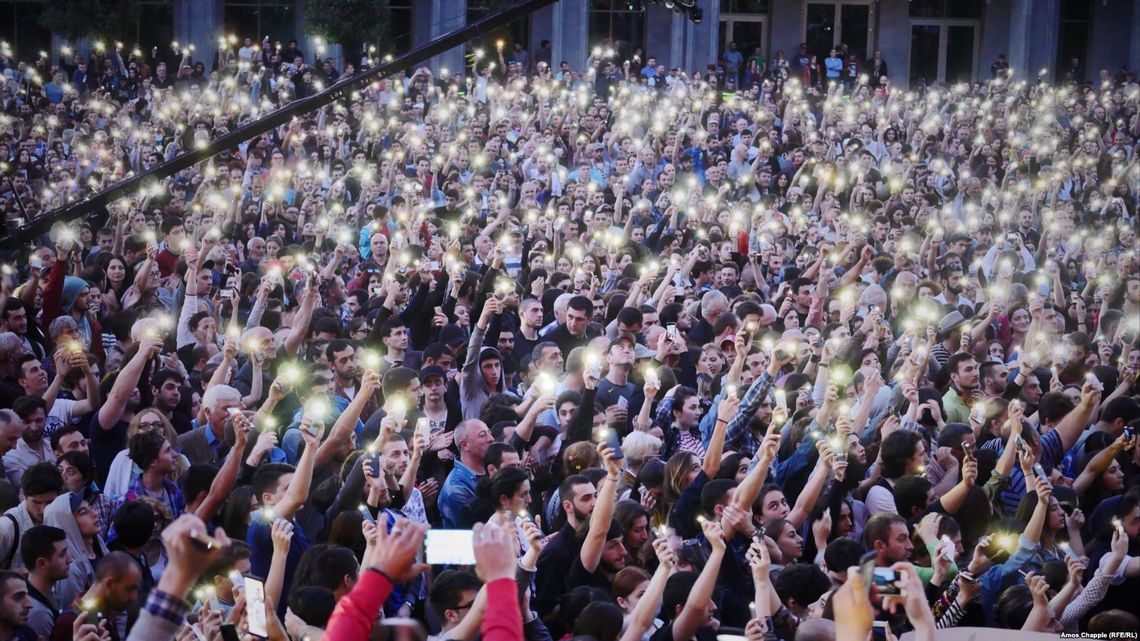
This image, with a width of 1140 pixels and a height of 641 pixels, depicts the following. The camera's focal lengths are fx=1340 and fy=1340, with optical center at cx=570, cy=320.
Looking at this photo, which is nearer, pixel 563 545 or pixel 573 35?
pixel 563 545

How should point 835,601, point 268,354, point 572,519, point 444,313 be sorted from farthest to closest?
1. point 444,313
2. point 268,354
3. point 572,519
4. point 835,601

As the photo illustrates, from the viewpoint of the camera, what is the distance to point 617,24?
31.5 metres

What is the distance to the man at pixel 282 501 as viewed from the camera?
562 centimetres

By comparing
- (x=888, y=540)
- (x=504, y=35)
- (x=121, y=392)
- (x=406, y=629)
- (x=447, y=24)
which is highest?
(x=447, y=24)

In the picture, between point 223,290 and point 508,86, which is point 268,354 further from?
point 508,86

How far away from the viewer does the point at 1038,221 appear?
15.6 m

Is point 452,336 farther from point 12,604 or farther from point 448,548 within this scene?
point 448,548

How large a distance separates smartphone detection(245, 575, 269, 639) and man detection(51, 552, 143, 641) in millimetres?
904

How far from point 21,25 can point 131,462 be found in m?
26.1

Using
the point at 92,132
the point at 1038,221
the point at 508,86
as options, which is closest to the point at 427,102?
the point at 508,86

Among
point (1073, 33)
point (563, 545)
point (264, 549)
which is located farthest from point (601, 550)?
point (1073, 33)

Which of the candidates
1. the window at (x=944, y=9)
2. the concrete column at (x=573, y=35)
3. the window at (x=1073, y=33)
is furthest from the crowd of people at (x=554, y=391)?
the window at (x=1073, y=33)

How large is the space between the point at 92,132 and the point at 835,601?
574 inches

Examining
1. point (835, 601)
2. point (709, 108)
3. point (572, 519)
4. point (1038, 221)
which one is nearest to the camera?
point (835, 601)
